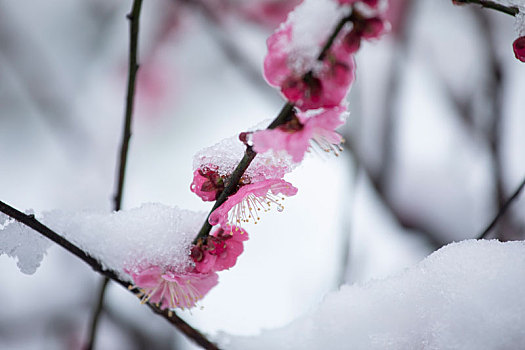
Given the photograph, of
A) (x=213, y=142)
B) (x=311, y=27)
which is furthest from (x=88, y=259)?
(x=213, y=142)

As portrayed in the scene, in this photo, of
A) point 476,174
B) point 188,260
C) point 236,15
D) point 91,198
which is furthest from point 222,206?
point 236,15

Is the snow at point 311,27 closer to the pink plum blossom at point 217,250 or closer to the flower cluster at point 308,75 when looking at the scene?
the flower cluster at point 308,75

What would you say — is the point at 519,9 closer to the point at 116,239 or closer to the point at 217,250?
the point at 217,250

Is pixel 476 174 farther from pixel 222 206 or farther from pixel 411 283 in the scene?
pixel 222 206

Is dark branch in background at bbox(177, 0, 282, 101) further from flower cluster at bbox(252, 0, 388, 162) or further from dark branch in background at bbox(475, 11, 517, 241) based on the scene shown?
flower cluster at bbox(252, 0, 388, 162)

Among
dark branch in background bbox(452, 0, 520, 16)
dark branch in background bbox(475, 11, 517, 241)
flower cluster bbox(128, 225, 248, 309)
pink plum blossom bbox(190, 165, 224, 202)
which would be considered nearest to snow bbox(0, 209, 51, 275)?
flower cluster bbox(128, 225, 248, 309)

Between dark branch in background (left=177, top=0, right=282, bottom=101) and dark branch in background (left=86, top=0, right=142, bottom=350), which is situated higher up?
dark branch in background (left=177, top=0, right=282, bottom=101)
